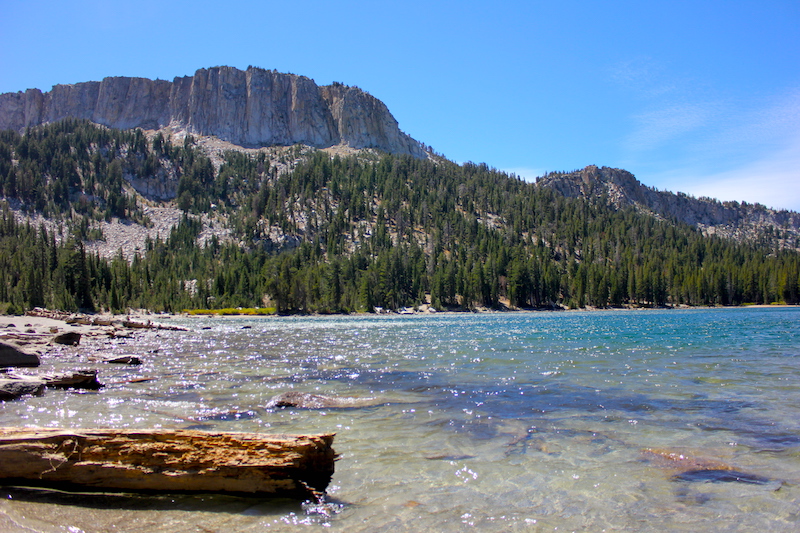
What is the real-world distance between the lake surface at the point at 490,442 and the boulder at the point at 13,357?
97.4 inches

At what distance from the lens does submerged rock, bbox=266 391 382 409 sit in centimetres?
1224

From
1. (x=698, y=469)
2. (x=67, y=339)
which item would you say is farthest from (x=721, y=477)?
(x=67, y=339)

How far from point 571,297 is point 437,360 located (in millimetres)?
122867

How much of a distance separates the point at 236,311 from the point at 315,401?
345 ft

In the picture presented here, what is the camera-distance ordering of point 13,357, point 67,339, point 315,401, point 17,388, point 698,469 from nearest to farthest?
point 698,469
point 315,401
point 17,388
point 13,357
point 67,339

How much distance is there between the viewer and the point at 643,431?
9.76 metres

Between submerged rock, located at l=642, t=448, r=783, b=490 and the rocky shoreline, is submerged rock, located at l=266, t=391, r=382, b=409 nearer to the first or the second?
the rocky shoreline

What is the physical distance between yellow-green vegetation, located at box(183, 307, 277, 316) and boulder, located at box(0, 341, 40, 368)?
91577 mm

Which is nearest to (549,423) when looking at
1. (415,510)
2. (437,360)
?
(415,510)

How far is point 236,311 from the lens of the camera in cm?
11138

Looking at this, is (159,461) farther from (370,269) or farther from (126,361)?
(370,269)

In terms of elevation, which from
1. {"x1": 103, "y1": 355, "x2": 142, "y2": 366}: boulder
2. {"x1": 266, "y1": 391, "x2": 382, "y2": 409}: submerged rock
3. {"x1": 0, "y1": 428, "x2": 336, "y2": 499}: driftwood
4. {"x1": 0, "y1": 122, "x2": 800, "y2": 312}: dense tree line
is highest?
{"x1": 0, "y1": 122, "x2": 800, "y2": 312}: dense tree line

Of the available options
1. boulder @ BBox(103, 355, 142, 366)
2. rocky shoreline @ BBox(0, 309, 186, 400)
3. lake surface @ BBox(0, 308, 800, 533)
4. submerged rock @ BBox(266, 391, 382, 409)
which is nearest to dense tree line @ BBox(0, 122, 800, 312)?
rocky shoreline @ BBox(0, 309, 186, 400)

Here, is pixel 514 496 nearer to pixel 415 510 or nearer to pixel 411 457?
pixel 415 510
